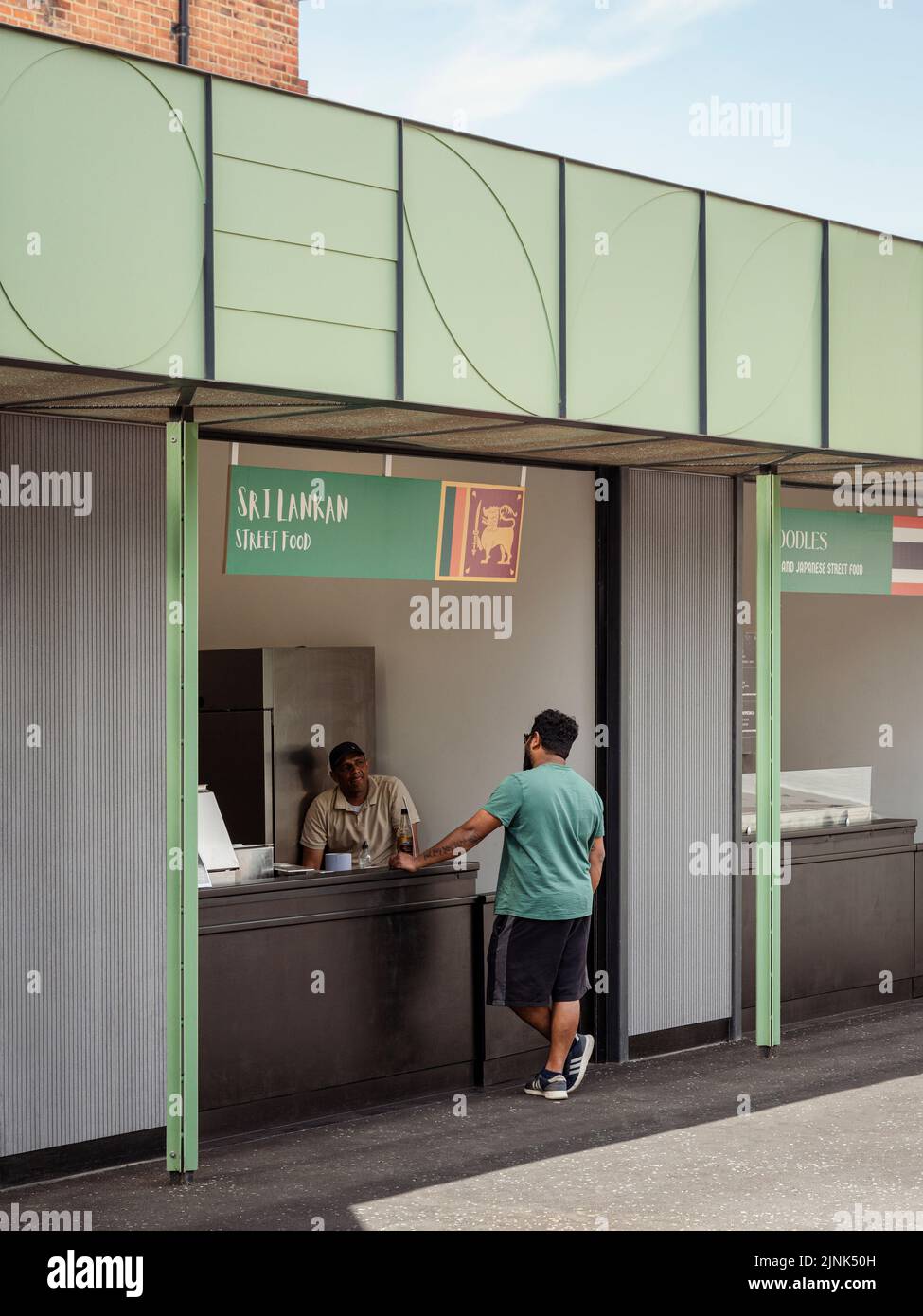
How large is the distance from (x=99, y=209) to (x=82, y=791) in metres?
2.39

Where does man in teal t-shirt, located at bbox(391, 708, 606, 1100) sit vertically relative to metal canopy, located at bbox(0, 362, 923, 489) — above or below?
below

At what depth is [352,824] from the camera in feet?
30.9

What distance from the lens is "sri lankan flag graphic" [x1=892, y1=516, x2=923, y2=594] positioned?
10359mm

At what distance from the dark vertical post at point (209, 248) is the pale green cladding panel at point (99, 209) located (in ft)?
0.07

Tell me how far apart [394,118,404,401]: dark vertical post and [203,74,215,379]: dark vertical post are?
90cm

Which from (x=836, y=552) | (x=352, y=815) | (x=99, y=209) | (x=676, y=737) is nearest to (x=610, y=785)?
(x=676, y=737)

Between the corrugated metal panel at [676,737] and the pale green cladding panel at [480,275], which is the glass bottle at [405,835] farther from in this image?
the pale green cladding panel at [480,275]

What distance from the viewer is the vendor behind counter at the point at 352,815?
367 inches

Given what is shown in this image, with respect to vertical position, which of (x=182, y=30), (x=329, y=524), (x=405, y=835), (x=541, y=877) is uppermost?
(x=182, y=30)

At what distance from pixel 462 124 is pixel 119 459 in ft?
7.15

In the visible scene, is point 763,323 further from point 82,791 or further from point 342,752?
point 82,791

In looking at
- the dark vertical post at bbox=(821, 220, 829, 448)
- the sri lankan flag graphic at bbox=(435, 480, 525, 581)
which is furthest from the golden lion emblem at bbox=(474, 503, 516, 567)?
the dark vertical post at bbox=(821, 220, 829, 448)

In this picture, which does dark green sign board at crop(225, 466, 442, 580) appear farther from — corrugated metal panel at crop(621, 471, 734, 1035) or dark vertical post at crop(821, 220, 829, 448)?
dark vertical post at crop(821, 220, 829, 448)

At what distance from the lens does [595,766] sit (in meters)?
9.10
